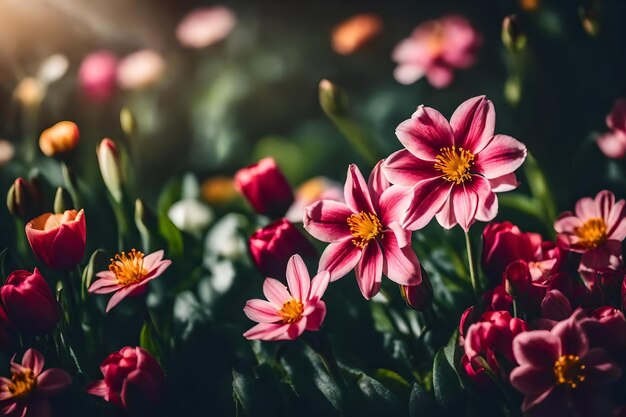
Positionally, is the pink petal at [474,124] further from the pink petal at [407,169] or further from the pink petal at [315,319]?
the pink petal at [315,319]

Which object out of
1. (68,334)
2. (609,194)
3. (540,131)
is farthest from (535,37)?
(68,334)

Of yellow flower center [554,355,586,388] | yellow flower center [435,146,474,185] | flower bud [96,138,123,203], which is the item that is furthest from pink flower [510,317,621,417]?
flower bud [96,138,123,203]

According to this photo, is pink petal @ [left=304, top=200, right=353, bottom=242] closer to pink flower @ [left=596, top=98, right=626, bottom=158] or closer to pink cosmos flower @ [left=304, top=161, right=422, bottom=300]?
pink cosmos flower @ [left=304, top=161, right=422, bottom=300]

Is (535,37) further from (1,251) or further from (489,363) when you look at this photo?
(1,251)

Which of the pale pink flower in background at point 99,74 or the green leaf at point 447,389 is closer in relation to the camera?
the green leaf at point 447,389

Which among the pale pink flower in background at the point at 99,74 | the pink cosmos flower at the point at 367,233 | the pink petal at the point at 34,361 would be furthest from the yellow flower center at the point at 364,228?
the pale pink flower in background at the point at 99,74

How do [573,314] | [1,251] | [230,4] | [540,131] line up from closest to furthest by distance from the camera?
1. [573,314]
2. [1,251]
3. [540,131]
4. [230,4]
